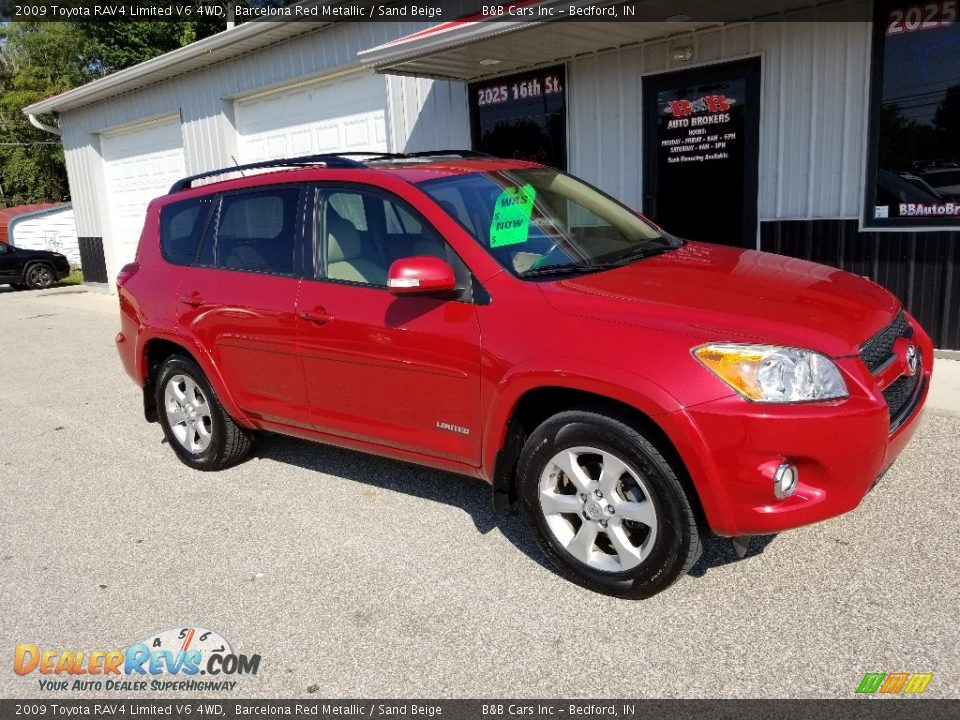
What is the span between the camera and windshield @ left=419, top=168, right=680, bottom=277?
3.49m

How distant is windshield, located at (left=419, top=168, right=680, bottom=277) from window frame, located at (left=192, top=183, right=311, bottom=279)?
75 centimetres

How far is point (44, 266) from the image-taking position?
1908cm

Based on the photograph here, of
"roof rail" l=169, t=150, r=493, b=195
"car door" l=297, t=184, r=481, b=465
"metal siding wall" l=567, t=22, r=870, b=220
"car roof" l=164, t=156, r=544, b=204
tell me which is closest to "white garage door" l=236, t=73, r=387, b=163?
"metal siding wall" l=567, t=22, r=870, b=220

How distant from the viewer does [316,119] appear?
36.6 feet

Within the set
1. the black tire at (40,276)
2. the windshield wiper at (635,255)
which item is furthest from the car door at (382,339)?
the black tire at (40,276)

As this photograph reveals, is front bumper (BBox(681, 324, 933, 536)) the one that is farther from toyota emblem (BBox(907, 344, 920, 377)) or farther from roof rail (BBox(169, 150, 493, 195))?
roof rail (BBox(169, 150, 493, 195))

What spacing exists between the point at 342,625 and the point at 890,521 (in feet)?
8.28

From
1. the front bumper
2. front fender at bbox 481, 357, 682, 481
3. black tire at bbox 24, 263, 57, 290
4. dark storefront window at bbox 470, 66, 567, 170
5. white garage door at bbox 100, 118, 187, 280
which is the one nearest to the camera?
the front bumper

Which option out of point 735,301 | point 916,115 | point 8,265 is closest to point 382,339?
point 735,301

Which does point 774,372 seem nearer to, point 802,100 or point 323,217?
point 323,217

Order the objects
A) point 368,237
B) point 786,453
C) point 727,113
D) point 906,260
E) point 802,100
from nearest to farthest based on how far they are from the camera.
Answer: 1. point 786,453
2. point 368,237
3. point 906,260
4. point 802,100
5. point 727,113

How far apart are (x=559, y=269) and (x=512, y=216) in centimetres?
44

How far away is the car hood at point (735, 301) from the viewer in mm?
2842
